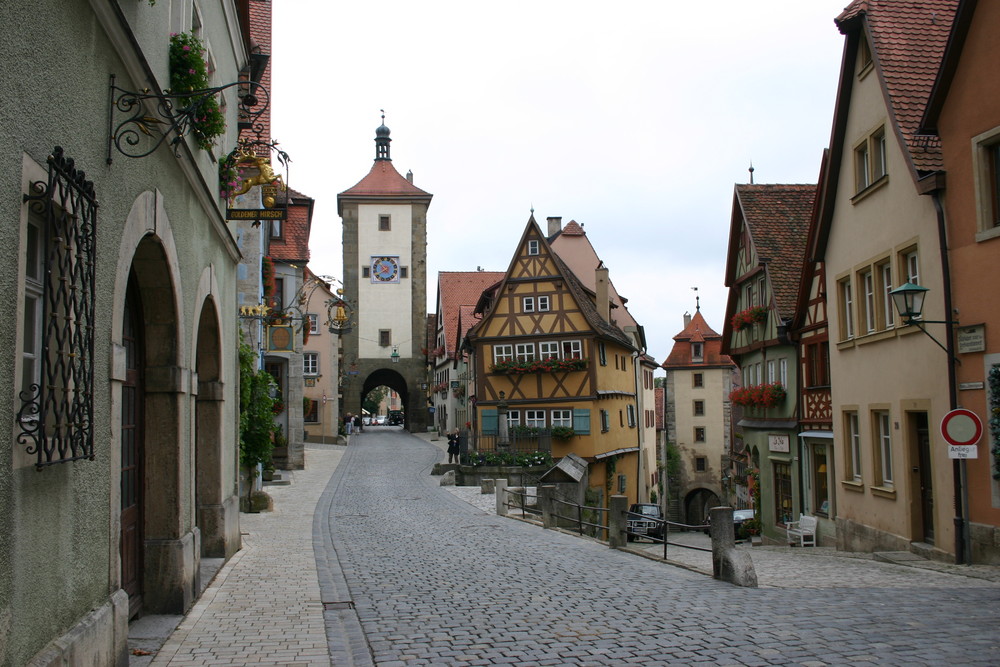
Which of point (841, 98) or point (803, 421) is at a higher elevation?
point (841, 98)

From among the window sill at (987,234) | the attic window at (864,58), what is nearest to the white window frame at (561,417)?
the attic window at (864,58)

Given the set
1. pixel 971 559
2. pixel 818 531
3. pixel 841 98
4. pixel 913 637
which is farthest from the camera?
pixel 818 531

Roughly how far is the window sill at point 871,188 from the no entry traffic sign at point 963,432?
17.7 feet

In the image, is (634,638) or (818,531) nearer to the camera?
(634,638)

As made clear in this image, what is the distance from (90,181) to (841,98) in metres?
15.2

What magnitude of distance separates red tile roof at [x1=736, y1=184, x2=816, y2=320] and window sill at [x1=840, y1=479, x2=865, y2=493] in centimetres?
529

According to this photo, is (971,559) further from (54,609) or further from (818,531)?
(54,609)

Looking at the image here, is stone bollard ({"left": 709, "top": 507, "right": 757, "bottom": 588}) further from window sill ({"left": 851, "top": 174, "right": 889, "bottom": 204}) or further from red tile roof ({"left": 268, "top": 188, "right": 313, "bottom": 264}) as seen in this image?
red tile roof ({"left": 268, "top": 188, "right": 313, "bottom": 264})

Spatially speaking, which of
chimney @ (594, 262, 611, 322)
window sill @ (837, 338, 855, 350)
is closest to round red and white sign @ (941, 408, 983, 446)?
window sill @ (837, 338, 855, 350)

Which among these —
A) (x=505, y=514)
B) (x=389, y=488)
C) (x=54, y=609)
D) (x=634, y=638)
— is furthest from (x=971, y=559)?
(x=389, y=488)

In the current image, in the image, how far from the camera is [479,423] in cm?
3647

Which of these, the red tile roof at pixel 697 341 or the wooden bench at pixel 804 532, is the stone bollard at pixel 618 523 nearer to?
the wooden bench at pixel 804 532

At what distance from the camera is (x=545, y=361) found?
35.9 metres

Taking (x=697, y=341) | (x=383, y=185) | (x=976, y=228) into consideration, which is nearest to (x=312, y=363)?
(x=697, y=341)
